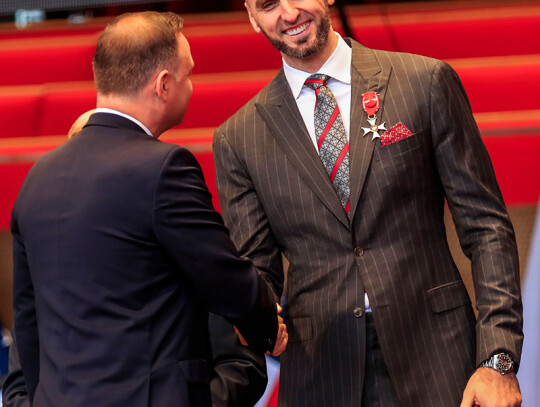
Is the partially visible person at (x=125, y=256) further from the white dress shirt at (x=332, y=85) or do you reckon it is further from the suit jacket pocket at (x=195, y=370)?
the white dress shirt at (x=332, y=85)

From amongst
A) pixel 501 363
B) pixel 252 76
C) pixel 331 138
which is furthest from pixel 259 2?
pixel 252 76

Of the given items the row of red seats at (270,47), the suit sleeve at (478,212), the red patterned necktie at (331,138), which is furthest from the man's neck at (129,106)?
the row of red seats at (270,47)

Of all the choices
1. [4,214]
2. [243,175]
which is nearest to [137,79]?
[243,175]

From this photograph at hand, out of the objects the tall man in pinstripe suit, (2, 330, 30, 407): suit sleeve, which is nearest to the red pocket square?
the tall man in pinstripe suit

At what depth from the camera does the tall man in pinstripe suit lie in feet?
4.07

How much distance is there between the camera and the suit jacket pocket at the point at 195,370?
1049 millimetres

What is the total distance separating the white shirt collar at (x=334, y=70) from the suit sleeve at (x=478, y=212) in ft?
0.53

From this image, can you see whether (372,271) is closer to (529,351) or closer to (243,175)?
(243,175)

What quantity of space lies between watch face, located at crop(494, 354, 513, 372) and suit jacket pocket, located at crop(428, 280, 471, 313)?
12cm

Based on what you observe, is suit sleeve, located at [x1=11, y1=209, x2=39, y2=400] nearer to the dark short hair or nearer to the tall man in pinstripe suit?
the dark short hair

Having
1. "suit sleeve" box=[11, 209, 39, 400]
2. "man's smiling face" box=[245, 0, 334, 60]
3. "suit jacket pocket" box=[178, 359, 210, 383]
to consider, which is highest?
"man's smiling face" box=[245, 0, 334, 60]

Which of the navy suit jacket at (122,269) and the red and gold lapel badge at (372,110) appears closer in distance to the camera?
the navy suit jacket at (122,269)

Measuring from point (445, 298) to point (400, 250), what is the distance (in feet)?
0.36

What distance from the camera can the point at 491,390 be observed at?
1159 mm
